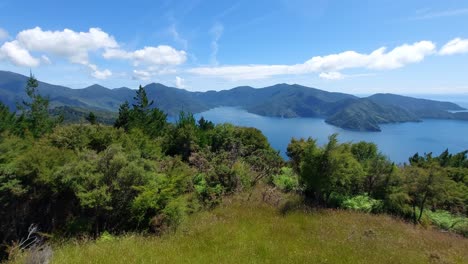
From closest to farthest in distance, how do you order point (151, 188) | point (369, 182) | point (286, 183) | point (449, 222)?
1. point (151, 188)
2. point (449, 222)
3. point (369, 182)
4. point (286, 183)

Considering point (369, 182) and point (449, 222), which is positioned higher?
point (369, 182)

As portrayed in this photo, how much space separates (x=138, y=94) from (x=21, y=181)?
38.6 metres

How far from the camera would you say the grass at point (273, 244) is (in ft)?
18.4

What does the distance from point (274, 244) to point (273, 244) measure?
1.0 inches

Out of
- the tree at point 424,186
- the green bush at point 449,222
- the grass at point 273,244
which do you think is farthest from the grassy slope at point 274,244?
the green bush at point 449,222

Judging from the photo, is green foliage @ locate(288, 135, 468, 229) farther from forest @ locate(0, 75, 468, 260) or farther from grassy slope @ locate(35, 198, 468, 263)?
grassy slope @ locate(35, 198, 468, 263)

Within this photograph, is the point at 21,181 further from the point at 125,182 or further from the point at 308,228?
the point at 308,228

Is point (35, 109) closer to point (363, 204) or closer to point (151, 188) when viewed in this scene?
point (151, 188)

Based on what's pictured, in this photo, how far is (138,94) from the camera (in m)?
46.9

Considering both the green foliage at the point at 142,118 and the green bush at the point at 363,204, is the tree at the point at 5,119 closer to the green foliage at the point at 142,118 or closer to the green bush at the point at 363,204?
the green foliage at the point at 142,118

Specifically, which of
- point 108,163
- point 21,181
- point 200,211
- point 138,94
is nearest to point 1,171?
point 21,181

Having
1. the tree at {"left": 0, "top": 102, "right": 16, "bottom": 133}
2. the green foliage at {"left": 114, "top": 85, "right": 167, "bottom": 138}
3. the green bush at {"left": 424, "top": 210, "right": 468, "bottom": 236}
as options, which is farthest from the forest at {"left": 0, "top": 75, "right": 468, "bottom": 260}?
the tree at {"left": 0, "top": 102, "right": 16, "bottom": 133}

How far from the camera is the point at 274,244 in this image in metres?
6.43

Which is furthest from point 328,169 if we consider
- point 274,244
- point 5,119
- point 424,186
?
point 5,119
